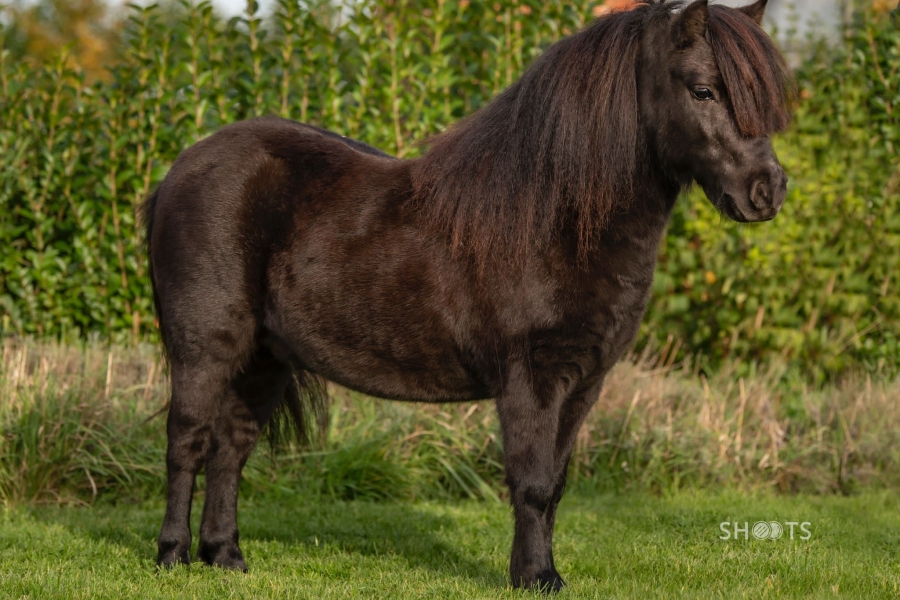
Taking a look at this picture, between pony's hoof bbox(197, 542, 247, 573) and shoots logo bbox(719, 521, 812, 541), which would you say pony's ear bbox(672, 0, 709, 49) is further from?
pony's hoof bbox(197, 542, 247, 573)

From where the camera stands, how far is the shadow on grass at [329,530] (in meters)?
4.83

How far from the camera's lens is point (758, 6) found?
13.6 feet

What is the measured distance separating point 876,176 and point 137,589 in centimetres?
650

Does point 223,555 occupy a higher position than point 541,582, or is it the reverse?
point 541,582

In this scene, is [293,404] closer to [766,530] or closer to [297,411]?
[297,411]

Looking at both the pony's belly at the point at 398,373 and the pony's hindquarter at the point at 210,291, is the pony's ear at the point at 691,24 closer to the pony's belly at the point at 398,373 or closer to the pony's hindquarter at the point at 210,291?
the pony's belly at the point at 398,373

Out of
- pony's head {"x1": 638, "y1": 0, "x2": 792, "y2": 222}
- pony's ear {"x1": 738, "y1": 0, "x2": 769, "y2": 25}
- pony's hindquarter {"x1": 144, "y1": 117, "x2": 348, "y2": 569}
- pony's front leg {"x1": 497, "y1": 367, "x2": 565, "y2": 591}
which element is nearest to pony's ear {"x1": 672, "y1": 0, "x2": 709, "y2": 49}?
pony's head {"x1": 638, "y1": 0, "x2": 792, "y2": 222}

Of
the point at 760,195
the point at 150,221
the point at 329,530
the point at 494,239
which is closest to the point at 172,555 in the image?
the point at 329,530

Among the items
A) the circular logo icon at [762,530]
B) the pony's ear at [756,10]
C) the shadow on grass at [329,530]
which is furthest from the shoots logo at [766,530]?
the pony's ear at [756,10]

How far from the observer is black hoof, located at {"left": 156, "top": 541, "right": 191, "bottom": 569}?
4488 mm

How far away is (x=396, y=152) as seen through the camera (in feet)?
25.7

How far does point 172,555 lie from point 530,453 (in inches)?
69.8

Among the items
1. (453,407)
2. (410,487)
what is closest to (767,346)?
(453,407)

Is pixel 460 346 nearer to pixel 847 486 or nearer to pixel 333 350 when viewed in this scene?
pixel 333 350
